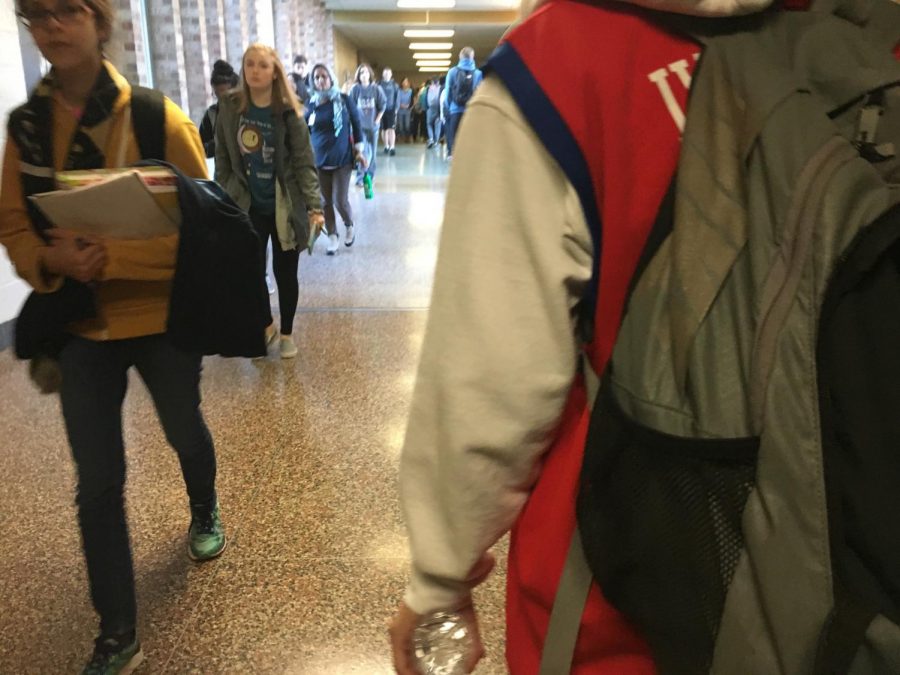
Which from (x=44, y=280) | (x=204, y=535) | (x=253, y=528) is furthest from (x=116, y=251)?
(x=253, y=528)

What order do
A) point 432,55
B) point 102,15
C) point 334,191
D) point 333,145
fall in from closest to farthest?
point 102,15 → point 333,145 → point 334,191 → point 432,55

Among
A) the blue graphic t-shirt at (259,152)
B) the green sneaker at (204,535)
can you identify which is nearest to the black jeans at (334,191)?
the blue graphic t-shirt at (259,152)

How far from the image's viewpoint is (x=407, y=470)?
807mm

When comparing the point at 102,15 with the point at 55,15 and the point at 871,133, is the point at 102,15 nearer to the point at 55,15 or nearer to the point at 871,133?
the point at 55,15

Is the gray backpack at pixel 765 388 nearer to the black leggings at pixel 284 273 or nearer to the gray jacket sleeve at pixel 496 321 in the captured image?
the gray jacket sleeve at pixel 496 321

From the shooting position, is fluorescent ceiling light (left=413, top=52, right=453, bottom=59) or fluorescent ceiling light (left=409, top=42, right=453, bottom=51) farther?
fluorescent ceiling light (left=413, top=52, right=453, bottom=59)

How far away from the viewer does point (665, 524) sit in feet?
2.12

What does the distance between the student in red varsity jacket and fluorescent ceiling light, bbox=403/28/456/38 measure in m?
23.9

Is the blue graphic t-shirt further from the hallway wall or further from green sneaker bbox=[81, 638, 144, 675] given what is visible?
green sneaker bbox=[81, 638, 144, 675]

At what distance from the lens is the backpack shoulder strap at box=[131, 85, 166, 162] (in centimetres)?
198

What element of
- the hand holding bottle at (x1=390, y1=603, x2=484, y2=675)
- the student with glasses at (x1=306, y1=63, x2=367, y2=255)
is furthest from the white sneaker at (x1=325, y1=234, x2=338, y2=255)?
the hand holding bottle at (x1=390, y1=603, x2=484, y2=675)

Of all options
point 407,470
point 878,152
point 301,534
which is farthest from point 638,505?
point 301,534

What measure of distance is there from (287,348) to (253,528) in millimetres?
1899

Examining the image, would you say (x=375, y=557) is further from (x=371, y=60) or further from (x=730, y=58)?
(x=371, y=60)
